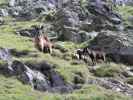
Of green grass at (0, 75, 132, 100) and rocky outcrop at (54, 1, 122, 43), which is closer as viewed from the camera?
green grass at (0, 75, 132, 100)

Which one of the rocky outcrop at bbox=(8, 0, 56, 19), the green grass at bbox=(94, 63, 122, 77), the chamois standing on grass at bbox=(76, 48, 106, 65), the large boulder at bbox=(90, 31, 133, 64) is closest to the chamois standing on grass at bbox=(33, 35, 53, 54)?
the chamois standing on grass at bbox=(76, 48, 106, 65)

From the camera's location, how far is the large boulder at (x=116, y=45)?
1726 inches

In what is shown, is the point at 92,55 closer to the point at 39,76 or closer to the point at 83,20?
the point at 39,76

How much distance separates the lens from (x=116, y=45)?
45281mm

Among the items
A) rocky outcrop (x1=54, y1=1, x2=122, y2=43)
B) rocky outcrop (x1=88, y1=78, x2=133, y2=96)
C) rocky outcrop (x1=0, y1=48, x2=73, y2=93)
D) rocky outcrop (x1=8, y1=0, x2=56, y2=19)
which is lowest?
rocky outcrop (x1=8, y1=0, x2=56, y2=19)

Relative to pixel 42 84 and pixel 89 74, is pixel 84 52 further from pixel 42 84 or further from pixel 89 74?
pixel 42 84

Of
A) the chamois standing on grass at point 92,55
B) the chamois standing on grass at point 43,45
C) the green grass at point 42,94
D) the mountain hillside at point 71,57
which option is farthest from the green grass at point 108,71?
the chamois standing on grass at point 43,45

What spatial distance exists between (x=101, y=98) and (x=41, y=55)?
45.2 feet

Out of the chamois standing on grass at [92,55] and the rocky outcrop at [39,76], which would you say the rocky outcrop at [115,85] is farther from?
the chamois standing on grass at [92,55]

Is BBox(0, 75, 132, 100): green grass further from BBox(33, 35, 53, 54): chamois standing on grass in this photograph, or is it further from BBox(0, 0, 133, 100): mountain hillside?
BBox(33, 35, 53, 54): chamois standing on grass

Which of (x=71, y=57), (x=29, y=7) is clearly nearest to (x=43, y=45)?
(x=71, y=57)

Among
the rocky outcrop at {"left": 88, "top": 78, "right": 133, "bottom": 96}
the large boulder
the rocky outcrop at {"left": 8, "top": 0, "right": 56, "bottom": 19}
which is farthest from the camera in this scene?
the rocky outcrop at {"left": 8, "top": 0, "right": 56, "bottom": 19}

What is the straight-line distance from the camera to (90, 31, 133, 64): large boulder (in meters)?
43.8

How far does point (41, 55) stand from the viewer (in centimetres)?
3997
